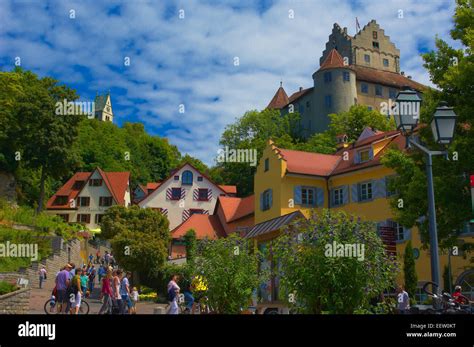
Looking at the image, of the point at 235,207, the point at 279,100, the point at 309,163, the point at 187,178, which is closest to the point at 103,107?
the point at 279,100

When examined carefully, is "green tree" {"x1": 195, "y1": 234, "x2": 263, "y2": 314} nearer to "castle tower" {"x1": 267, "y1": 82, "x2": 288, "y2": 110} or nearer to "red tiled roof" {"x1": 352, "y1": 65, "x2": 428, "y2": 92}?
"red tiled roof" {"x1": 352, "y1": 65, "x2": 428, "y2": 92}

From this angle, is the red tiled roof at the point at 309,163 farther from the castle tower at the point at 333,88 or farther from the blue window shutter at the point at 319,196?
the castle tower at the point at 333,88

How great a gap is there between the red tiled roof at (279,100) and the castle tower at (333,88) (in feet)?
52.7

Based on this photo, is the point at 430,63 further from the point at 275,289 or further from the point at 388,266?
the point at 388,266

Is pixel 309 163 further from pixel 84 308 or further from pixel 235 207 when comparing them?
pixel 84 308

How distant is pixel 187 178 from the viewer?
6550cm

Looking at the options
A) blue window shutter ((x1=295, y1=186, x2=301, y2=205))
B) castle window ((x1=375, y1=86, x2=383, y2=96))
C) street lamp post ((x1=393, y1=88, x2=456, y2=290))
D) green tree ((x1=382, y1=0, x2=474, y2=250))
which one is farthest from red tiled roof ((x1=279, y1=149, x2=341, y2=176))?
castle window ((x1=375, y1=86, x2=383, y2=96))

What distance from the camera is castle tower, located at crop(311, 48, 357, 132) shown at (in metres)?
80.8

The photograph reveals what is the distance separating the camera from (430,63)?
21375 millimetres

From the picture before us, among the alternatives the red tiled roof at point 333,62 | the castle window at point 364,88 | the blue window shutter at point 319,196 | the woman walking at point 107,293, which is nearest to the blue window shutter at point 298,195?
the blue window shutter at point 319,196

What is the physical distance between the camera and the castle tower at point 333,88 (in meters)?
80.8

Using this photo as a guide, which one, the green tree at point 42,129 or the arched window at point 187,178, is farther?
the arched window at point 187,178
